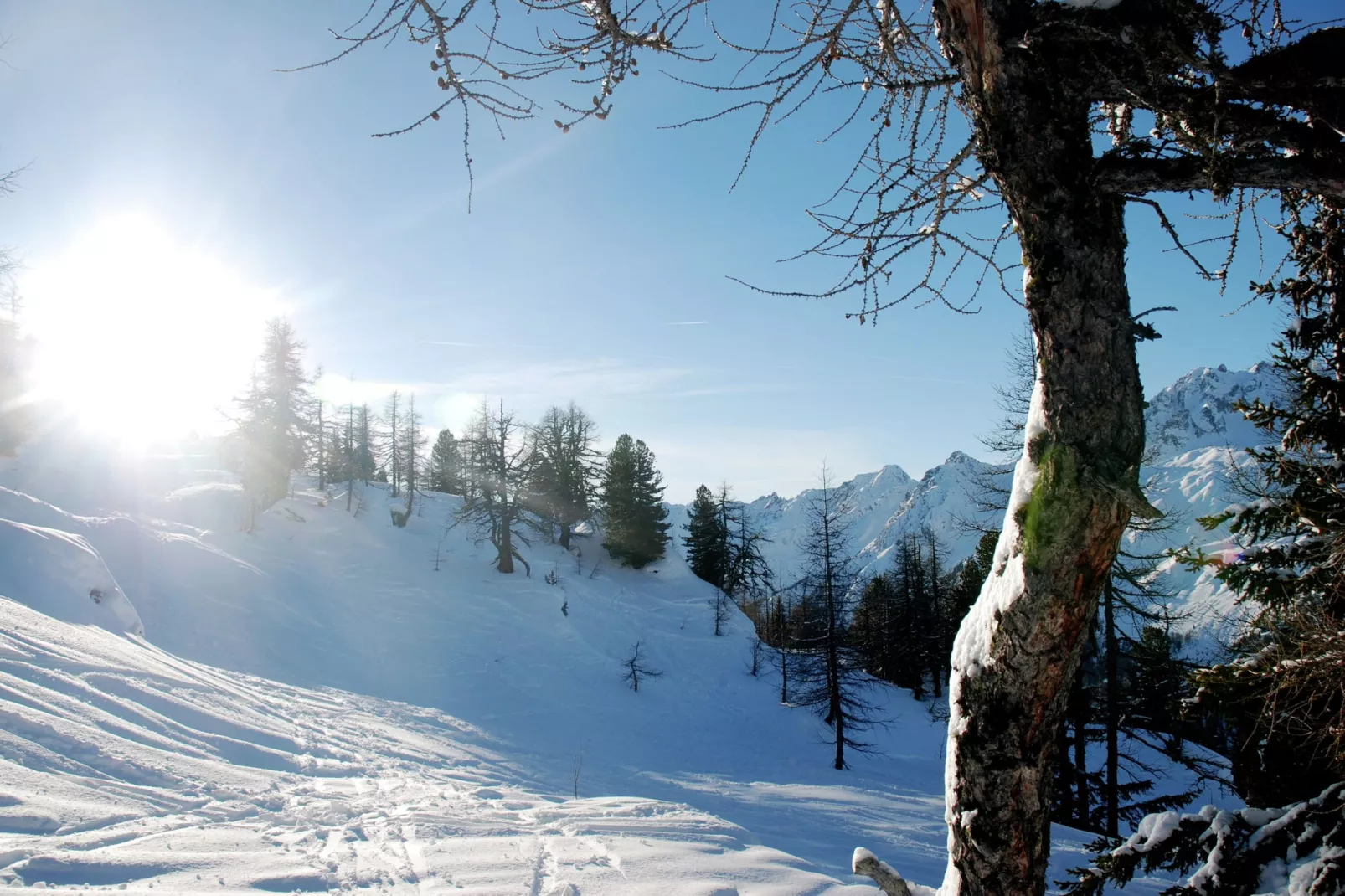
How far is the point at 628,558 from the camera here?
Answer: 34.7m

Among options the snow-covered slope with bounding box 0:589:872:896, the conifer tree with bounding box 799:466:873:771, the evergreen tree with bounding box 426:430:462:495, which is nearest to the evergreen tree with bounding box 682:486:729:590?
the conifer tree with bounding box 799:466:873:771

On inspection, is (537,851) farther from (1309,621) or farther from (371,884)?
(1309,621)

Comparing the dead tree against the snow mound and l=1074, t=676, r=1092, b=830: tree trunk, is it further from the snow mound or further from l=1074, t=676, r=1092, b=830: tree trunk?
the snow mound

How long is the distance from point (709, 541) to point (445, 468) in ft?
79.6

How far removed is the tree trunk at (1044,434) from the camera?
1.80 metres

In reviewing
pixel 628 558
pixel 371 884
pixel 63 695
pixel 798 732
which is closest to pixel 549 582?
pixel 628 558

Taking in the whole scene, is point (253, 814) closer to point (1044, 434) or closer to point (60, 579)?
point (1044, 434)

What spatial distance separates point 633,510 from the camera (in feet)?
114

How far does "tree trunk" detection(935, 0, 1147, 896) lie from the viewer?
1799 mm

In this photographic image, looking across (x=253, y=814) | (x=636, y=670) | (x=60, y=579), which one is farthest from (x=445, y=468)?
(x=253, y=814)

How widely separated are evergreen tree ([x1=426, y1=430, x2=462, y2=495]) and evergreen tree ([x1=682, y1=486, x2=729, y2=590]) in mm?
19648

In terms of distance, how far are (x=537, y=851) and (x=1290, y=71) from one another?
7421mm

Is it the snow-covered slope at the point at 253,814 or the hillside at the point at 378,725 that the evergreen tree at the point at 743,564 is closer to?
the hillside at the point at 378,725

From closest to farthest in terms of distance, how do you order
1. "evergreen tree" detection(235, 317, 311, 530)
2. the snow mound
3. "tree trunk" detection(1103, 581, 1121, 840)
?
1. "tree trunk" detection(1103, 581, 1121, 840)
2. the snow mound
3. "evergreen tree" detection(235, 317, 311, 530)
